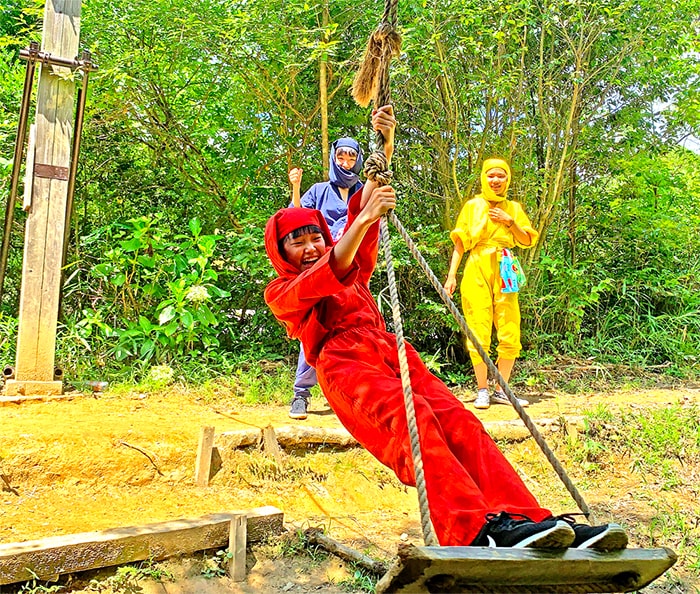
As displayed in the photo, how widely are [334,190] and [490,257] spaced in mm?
1320

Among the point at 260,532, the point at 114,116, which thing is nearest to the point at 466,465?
the point at 260,532

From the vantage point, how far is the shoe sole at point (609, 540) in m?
1.56

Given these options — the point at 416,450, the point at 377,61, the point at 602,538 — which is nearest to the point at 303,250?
the point at 377,61

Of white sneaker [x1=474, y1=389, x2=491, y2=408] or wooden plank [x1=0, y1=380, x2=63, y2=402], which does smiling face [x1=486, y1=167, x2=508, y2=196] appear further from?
wooden plank [x1=0, y1=380, x2=63, y2=402]

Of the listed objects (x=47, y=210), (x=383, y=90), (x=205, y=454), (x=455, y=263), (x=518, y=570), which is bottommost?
(x=205, y=454)

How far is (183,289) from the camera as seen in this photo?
17.8 feet

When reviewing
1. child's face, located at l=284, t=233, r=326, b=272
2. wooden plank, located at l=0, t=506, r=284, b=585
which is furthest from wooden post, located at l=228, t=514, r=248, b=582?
child's face, located at l=284, t=233, r=326, b=272

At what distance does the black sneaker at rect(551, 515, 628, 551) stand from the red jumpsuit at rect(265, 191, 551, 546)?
9.6 inches

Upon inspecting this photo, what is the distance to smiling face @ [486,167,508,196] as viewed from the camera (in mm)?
4910

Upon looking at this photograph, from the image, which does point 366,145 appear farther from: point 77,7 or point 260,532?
point 260,532

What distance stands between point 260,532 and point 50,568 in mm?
995

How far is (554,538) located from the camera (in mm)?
1524

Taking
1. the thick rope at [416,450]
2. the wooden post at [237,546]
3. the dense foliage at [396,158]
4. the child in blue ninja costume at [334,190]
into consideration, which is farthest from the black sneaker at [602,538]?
the dense foliage at [396,158]

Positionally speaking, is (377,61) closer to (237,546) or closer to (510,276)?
(237,546)
